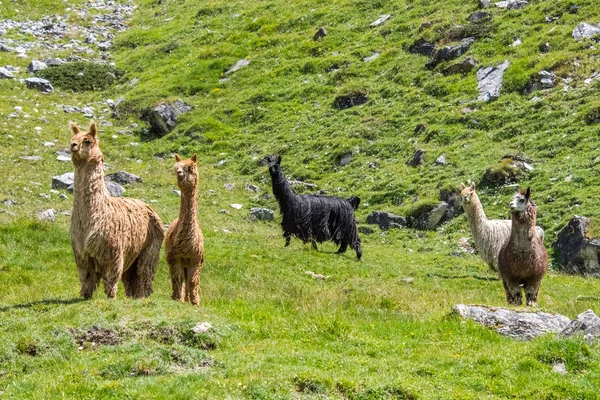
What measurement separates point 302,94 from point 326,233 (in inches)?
752

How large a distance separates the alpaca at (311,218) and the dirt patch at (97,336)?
45.2 ft

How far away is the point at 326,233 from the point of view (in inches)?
972

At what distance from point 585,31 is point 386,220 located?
16349 millimetres

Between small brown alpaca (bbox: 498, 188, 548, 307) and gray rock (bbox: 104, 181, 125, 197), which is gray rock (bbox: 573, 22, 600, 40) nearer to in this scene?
gray rock (bbox: 104, 181, 125, 197)

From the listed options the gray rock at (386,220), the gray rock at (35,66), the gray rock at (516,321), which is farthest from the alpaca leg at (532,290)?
the gray rock at (35,66)

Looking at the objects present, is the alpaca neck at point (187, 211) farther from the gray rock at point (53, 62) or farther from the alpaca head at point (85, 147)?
the gray rock at point (53, 62)

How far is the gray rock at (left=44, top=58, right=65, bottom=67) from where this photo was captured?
165 ft

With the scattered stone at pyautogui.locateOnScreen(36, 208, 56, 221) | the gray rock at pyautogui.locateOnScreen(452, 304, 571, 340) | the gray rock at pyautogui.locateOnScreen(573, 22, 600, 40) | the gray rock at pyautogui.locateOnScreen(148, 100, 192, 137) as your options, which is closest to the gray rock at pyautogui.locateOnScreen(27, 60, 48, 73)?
the gray rock at pyautogui.locateOnScreen(148, 100, 192, 137)

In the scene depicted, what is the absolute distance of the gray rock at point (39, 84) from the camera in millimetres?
45125

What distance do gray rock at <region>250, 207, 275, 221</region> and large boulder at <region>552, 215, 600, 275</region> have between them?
11172mm

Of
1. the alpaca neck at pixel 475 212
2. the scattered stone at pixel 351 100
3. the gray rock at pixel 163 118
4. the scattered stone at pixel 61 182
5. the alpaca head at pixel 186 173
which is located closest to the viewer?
the alpaca head at pixel 186 173

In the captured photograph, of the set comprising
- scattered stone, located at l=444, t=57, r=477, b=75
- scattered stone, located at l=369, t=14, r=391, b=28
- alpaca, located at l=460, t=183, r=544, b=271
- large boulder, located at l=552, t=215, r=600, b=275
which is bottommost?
large boulder, located at l=552, t=215, r=600, b=275

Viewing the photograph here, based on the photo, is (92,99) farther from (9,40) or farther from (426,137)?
(426,137)

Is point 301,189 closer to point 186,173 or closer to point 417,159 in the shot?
point 417,159
